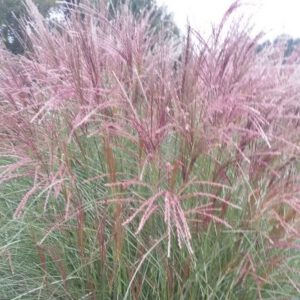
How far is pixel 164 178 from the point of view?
2438mm

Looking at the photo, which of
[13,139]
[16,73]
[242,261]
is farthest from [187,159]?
[16,73]

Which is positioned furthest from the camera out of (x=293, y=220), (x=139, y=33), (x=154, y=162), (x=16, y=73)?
(x=16, y=73)

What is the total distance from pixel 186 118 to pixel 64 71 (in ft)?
2.40

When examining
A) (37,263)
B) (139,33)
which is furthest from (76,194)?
(139,33)

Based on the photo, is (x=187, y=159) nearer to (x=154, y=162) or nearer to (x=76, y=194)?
(x=154, y=162)

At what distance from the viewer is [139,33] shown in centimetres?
296

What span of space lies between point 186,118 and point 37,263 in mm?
987

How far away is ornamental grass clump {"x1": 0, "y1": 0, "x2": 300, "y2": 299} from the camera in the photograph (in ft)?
7.89

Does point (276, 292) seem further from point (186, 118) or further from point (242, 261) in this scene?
point (186, 118)

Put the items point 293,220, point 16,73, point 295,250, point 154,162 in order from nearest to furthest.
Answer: point 154,162 → point 293,220 → point 295,250 → point 16,73

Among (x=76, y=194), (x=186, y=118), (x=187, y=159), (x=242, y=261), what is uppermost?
(x=186, y=118)

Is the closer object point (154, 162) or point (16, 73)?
point (154, 162)

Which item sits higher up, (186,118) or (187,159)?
(186,118)

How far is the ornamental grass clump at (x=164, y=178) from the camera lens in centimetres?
241
